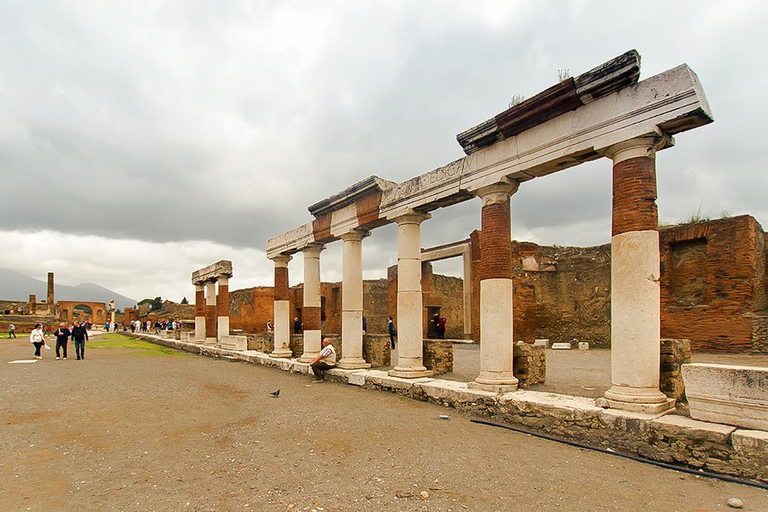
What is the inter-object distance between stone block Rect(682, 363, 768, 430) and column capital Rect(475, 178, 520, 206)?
152 inches

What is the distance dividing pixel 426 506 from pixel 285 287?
11.9m

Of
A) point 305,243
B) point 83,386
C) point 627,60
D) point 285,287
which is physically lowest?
point 83,386

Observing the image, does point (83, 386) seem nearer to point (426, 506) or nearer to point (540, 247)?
point (426, 506)

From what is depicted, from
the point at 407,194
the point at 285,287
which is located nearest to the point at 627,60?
the point at 407,194

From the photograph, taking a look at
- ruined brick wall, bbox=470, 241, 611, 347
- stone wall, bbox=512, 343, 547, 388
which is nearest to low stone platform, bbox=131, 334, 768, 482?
stone wall, bbox=512, 343, 547, 388

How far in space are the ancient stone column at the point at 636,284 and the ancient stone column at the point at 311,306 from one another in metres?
8.90

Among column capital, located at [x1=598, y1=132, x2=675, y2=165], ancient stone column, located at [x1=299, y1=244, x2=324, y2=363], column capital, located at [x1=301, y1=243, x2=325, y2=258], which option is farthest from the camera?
column capital, located at [x1=301, y1=243, x2=325, y2=258]

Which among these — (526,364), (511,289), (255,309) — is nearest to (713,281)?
(526,364)

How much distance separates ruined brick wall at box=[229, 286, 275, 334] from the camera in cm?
2983

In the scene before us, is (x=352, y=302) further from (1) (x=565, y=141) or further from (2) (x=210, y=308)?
(2) (x=210, y=308)

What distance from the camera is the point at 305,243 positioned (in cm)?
1380

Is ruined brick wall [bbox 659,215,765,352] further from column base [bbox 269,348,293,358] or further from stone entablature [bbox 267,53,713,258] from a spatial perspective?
column base [bbox 269,348,293,358]

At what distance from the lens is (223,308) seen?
2089 centimetres

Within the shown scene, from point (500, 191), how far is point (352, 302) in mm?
5313
